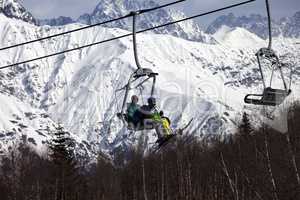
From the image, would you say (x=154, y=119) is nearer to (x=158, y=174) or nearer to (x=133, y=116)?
(x=133, y=116)

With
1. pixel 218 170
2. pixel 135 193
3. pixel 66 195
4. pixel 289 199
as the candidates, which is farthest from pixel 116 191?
pixel 289 199

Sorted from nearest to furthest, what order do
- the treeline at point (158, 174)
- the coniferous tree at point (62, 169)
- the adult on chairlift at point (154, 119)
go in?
the adult on chairlift at point (154, 119) → the coniferous tree at point (62, 169) → the treeline at point (158, 174)

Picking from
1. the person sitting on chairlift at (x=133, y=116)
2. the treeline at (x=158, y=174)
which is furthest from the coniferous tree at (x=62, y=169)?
the person sitting on chairlift at (x=133, y=116)

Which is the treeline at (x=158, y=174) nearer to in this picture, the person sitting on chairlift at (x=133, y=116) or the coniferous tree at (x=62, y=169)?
the coniferous tree at (x=62, y=169)

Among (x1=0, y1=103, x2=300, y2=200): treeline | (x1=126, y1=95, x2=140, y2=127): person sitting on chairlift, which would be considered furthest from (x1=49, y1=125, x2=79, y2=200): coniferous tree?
(x1=126, y1=95, x2=140, y2=127): person sitting on chairlift

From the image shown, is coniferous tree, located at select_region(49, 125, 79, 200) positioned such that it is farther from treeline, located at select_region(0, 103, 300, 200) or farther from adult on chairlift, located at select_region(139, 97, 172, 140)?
adult on chairlift, located at select_region(139, 97, 172, 140)

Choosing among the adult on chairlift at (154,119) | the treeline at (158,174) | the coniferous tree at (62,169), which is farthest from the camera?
the treeline at (158,174)

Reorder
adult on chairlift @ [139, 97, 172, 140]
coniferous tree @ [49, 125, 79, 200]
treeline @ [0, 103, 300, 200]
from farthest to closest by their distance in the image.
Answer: treeline @ [0, 103, 300, 200] < coniferous tree @ [49, 125, 79, 200] < adult on chairlift @ [139, 97, 172, 140]

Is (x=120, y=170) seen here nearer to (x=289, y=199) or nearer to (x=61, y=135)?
(x=61, y=135)

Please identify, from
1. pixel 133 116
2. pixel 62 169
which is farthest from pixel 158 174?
pixel 133 116

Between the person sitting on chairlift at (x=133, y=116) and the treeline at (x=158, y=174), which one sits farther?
the treeline at (x=158, y=174)

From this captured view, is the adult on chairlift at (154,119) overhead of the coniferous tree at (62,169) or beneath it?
beneath

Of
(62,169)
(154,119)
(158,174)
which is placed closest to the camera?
(154,119)

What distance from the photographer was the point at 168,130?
16203 mm
